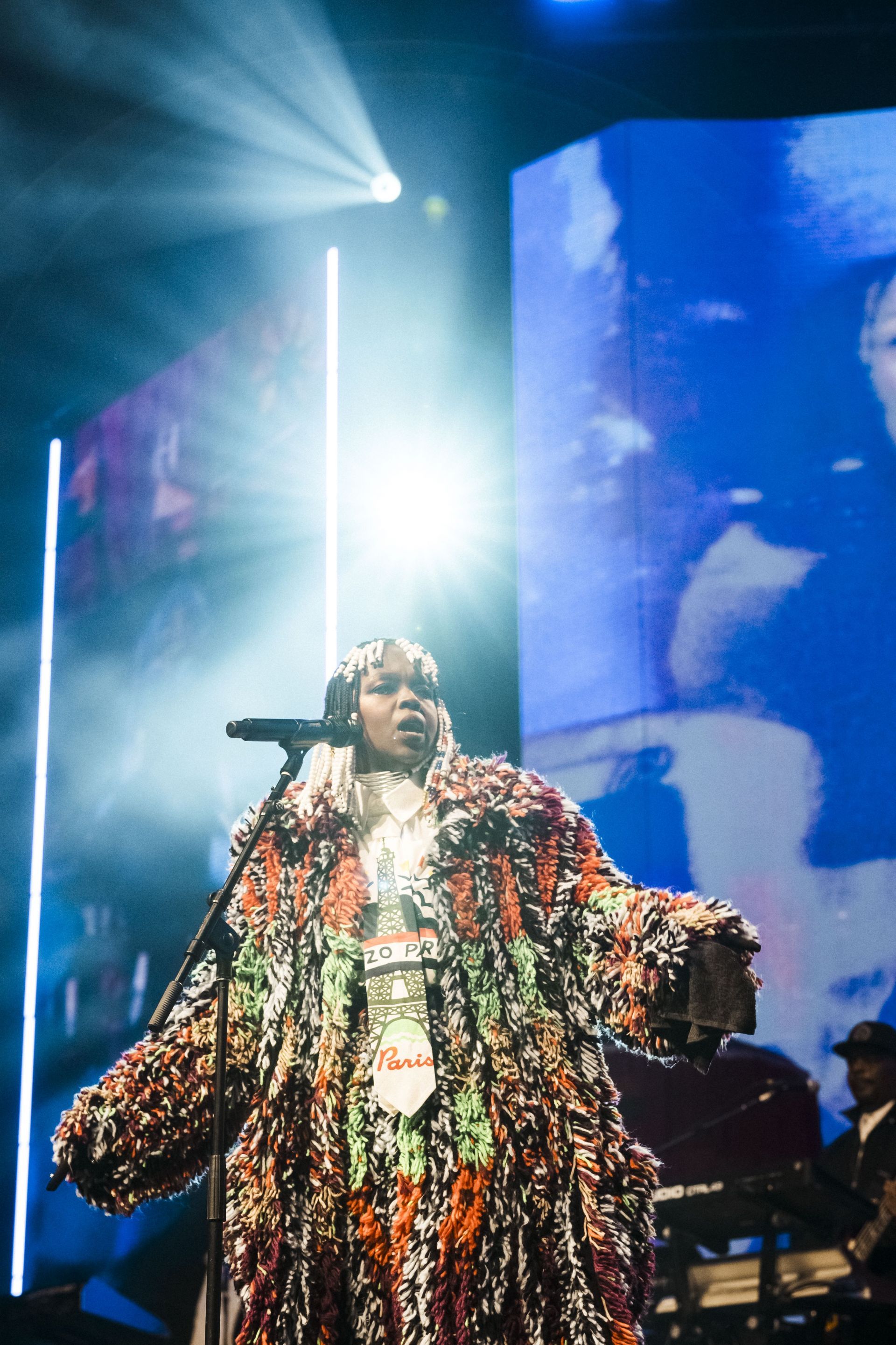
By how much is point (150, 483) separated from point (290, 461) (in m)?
0.89

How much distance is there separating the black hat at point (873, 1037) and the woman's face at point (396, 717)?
186cm

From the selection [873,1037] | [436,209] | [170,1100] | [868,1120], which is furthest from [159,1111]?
[436,209]

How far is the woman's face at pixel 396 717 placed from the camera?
200 cm

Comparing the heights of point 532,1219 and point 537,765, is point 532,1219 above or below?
below

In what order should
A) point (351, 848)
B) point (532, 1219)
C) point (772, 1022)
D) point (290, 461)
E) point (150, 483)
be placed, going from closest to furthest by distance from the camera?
point (532, 1219), point (351, 848), point (772, 1022), point (290, 461), point (150, 483)

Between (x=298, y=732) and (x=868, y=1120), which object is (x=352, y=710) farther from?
(x=868, y=1120)

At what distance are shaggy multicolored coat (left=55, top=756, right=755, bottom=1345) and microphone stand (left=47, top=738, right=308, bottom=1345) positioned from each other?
0.06 meters

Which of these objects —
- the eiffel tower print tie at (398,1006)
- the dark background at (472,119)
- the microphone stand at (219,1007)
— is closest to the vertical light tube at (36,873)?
the dark background at (472,119)

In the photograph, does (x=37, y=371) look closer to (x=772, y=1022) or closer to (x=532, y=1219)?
(x=772, y=1022)

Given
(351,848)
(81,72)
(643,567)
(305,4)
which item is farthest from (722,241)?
(351,848)

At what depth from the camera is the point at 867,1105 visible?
3297mm

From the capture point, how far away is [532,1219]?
5.43 feet

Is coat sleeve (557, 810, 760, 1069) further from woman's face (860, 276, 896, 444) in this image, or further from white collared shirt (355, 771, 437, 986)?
woman's face (860, 276, 896, 444)

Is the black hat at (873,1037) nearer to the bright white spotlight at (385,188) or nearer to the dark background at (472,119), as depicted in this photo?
the dark background at (472,119)
